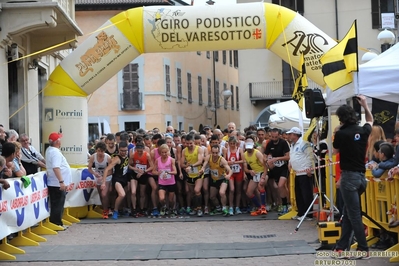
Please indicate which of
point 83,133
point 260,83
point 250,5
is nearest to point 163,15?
point 250,5

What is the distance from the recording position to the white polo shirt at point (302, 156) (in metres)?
14.8

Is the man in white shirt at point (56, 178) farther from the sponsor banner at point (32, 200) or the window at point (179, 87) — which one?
the window at point (179, 87)

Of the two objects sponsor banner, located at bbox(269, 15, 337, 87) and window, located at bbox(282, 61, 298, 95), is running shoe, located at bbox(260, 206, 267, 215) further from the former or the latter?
window, located at bbox(282, 61, 298, 95)

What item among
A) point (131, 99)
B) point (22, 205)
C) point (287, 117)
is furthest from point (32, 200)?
point (131, 99)

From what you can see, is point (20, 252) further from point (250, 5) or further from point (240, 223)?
point (250, 5)

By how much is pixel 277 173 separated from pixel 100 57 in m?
4.71

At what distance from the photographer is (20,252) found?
1159cm

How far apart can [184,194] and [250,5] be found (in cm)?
470

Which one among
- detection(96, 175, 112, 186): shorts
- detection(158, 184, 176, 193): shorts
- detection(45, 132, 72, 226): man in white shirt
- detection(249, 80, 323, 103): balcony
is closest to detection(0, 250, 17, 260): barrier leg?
detection(45, 132, 72, 226): man in white shirt

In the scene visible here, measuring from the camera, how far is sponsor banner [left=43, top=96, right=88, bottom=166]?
637 inches

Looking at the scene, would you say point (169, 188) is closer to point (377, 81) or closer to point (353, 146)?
point (377, 81)

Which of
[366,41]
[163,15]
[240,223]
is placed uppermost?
[366,41]

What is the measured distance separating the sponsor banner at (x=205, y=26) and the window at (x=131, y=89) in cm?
2635

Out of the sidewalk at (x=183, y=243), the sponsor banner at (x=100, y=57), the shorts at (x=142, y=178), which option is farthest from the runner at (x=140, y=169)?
the sponsor banner at (x=100, y=57)
